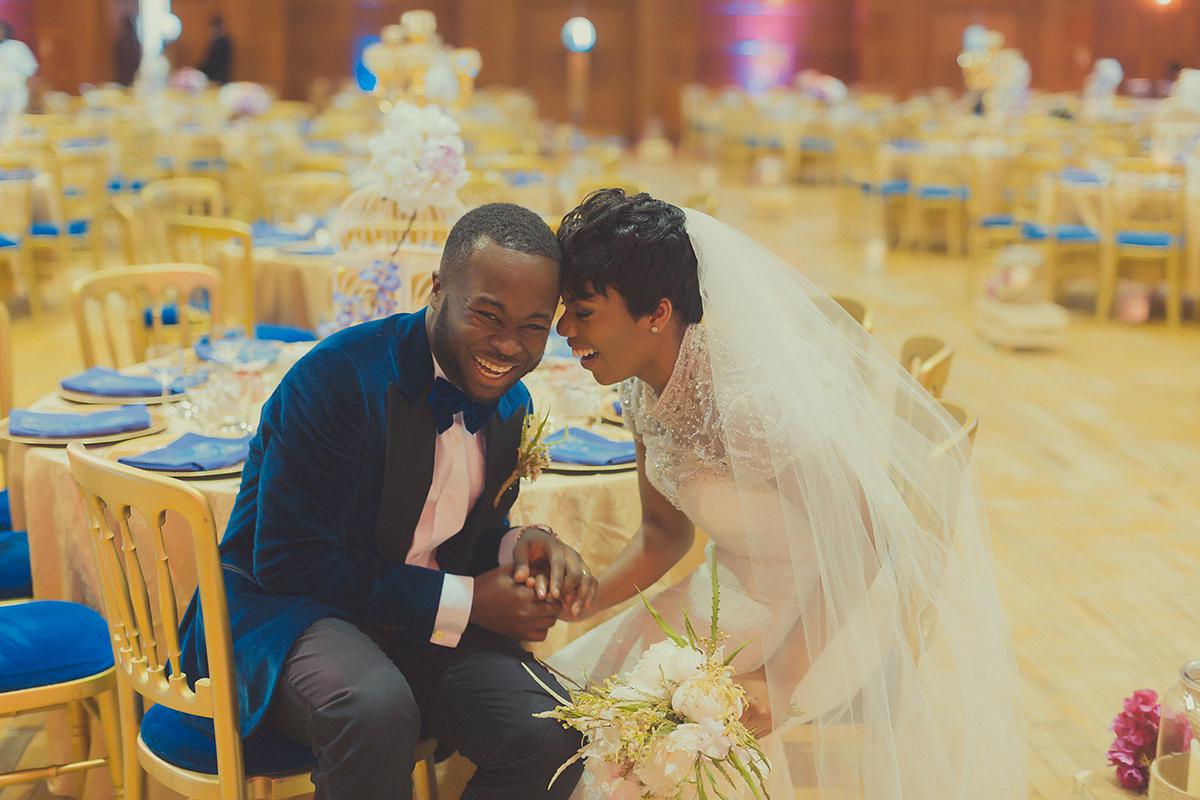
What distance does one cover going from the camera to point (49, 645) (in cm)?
221

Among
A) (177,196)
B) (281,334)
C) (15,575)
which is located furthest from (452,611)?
(177,196)

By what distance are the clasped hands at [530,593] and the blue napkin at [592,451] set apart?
50 centimetres

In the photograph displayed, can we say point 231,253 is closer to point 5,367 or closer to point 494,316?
point 5,367

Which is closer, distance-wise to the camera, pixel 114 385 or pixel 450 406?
pixel 450 406

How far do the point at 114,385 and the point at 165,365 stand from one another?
0.14 m

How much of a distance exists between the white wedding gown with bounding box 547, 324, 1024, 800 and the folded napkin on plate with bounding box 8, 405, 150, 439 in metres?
1.28

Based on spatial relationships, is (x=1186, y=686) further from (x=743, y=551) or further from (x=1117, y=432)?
(x=1117, y=432)

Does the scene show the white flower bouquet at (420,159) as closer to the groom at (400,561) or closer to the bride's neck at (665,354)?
the groom at (400,561)

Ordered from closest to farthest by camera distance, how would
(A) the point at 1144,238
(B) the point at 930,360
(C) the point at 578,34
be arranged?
(B) the point at 930,360
(A) the point at 1144,238
(C) the point at 578,34

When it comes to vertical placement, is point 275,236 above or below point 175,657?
above

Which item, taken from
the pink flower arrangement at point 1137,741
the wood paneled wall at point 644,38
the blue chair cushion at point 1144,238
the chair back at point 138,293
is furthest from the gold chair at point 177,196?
the wood paneled wall at point 644,38

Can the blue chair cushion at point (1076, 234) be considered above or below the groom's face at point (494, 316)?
below

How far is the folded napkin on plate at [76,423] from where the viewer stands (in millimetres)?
2551

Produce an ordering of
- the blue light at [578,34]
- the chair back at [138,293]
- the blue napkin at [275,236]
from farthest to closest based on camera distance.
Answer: the blue light at [578,34], the blue napkin at [275,236], the chair back at [138,293]
